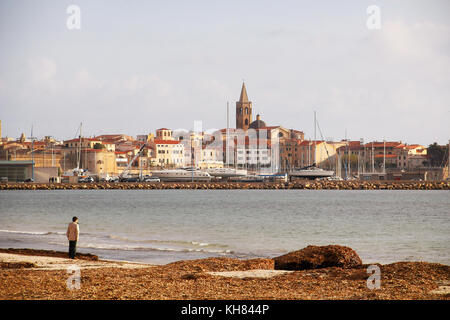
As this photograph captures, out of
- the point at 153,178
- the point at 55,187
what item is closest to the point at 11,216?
the point at 55,187

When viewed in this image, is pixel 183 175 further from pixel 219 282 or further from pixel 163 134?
pixel 219 282

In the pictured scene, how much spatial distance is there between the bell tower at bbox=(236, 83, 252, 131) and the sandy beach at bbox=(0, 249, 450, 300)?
152 metres

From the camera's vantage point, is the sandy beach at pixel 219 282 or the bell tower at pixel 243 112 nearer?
the sandy beach at pixel 219 282

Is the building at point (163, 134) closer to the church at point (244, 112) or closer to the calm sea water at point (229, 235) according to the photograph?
the church at point (244, 112)

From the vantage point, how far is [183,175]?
103m

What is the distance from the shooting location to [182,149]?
147 metres

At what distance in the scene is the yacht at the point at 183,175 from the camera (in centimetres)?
10125

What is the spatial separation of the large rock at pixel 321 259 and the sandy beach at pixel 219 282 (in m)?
0.34

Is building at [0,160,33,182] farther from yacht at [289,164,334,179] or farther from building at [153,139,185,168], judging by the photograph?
building at [153,139,185,168]

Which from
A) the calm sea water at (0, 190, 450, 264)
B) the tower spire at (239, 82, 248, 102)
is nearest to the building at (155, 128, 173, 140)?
the tower spire at (239, 82, 248, 102)

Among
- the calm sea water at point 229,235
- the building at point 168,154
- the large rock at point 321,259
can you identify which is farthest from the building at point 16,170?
the large rock at point 321,259

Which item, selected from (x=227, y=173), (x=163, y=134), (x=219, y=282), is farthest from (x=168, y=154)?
(x=219, y=282)

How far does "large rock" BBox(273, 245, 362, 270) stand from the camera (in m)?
12.2
